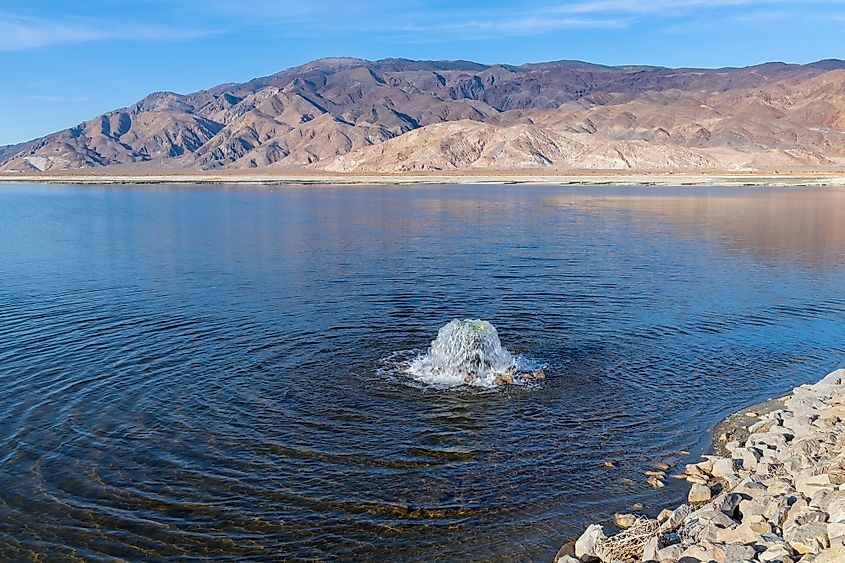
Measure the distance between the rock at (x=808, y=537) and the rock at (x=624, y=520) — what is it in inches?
111

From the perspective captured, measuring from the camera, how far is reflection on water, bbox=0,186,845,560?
1219 centimetres

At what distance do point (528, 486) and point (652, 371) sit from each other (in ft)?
26.2

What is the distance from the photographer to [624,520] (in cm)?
1185

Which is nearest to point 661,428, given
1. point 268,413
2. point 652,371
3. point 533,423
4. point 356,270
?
point 533,423

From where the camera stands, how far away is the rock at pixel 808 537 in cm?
893

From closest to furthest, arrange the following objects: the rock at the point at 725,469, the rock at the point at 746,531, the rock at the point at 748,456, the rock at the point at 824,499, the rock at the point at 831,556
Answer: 1. the rock at the point at 831,556
2. the rock at the point at 746,531
3. the rock at the point at 824,499
4. the rock at the point at 725,469
5. the rock at the point at 748,456

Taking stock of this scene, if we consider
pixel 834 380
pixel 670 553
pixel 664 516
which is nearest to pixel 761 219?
pixel 834 380

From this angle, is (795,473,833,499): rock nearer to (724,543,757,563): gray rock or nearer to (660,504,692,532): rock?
(660,504,692,532): rock

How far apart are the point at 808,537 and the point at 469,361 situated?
36.9 feet

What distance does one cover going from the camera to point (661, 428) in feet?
52.4

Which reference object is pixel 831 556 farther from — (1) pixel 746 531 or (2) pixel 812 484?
(2) pixel 812 484

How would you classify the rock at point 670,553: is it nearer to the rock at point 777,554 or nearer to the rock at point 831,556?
the rock at point 777,554

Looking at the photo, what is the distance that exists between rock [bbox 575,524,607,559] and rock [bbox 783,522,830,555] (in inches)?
100.0

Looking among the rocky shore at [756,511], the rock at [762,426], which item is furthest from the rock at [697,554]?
the rock at [762,426]
